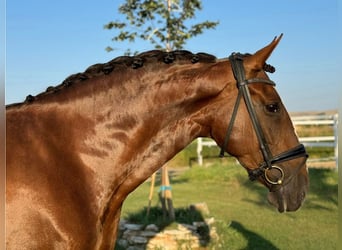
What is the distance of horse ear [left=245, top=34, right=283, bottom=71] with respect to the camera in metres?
2.53

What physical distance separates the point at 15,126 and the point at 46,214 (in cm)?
54

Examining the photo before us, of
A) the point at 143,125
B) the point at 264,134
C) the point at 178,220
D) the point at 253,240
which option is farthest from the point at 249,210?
the point at 143,125

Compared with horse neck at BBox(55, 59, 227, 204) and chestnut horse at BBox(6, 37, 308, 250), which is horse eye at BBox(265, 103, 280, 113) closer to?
chestnut horse at BBox(6, 37, 308, 250)

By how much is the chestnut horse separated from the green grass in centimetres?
464

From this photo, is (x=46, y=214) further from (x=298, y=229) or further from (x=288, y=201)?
(x=298, y=229)

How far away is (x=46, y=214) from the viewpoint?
87.9 inches

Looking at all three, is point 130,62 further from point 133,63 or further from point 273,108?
point 273,108

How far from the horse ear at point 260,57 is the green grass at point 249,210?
16.0ft

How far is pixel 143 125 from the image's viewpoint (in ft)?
8.62

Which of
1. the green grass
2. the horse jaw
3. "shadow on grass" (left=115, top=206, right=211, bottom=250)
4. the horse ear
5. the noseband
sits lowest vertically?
the green grass

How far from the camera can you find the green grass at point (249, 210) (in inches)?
292

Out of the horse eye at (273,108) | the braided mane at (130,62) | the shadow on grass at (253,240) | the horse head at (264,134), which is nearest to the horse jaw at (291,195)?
the horse head at (264,134)

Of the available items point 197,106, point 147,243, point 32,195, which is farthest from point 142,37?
point 32,195

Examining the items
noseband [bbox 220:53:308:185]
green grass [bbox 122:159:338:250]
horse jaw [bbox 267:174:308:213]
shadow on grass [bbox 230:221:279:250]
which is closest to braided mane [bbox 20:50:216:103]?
noseband [bbox 220:53:308:185]
